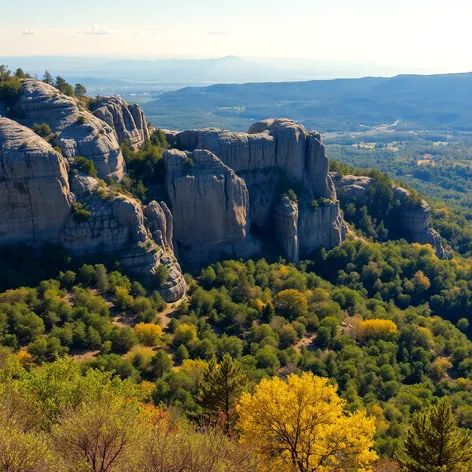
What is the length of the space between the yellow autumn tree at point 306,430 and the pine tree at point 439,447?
215 cm

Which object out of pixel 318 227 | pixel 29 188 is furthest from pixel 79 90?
pixel 318 227

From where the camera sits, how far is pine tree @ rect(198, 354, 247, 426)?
29.7 m

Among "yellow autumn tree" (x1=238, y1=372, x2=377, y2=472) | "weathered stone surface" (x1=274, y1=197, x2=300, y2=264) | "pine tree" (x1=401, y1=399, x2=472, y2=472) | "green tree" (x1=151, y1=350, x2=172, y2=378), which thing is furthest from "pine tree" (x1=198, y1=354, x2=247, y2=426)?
"weathered stone surface" (x1=274, y1=197, x2=300, y2=264)

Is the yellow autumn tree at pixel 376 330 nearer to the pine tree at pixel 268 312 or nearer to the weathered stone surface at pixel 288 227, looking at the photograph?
the pine tree at pixel 268 312

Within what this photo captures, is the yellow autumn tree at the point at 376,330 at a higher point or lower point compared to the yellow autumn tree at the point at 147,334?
lower

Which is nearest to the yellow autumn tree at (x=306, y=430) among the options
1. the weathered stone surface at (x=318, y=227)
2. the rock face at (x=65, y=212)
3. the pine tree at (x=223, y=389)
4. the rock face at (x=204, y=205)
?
the pine tree at (x=223, y=389)

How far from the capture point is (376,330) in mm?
52406

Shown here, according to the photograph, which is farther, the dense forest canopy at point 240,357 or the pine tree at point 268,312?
the pine tree at point 268,312

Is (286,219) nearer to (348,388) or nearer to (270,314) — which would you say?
(270,314)

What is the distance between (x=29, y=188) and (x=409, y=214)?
62895 mm

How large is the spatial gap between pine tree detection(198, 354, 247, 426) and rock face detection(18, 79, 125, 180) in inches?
1230

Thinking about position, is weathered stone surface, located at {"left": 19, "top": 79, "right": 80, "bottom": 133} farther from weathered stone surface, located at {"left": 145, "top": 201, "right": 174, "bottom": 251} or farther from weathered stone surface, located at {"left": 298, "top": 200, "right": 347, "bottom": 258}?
weathered stone surface, located at {"left": 298, "top": 200, "right": 347, "bottom": 258}

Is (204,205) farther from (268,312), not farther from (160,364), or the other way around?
(160,364)

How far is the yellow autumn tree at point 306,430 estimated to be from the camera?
79.9ft
